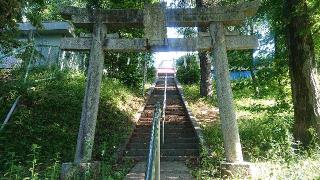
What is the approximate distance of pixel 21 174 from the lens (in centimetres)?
784

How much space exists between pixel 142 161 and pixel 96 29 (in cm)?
376

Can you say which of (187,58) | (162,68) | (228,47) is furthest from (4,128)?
(162,68)

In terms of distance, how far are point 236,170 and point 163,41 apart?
10.5 feet

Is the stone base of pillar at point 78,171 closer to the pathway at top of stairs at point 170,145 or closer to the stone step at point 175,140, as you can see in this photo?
the pathway at top of stairs at point 170,145

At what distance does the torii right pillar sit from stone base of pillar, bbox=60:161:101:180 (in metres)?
2.74

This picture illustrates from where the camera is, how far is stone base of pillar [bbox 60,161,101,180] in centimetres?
805

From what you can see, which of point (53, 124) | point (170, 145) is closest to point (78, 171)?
point (53, 124)

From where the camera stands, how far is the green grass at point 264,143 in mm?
7340

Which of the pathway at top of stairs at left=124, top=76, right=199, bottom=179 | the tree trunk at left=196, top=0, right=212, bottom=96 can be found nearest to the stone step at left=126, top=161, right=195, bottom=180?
the pathway at top of stairs at left=124, top=76, right=199, bottom=179

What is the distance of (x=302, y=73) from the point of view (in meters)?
9.70

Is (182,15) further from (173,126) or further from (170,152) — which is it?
(173,126)

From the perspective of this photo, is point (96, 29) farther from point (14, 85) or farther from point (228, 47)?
point (14, 85)

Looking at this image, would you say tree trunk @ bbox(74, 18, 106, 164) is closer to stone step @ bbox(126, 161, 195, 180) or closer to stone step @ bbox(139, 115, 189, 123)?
stone step @ bbox(126, 161, 195, 180)

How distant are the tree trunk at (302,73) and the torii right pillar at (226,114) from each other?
199cm
